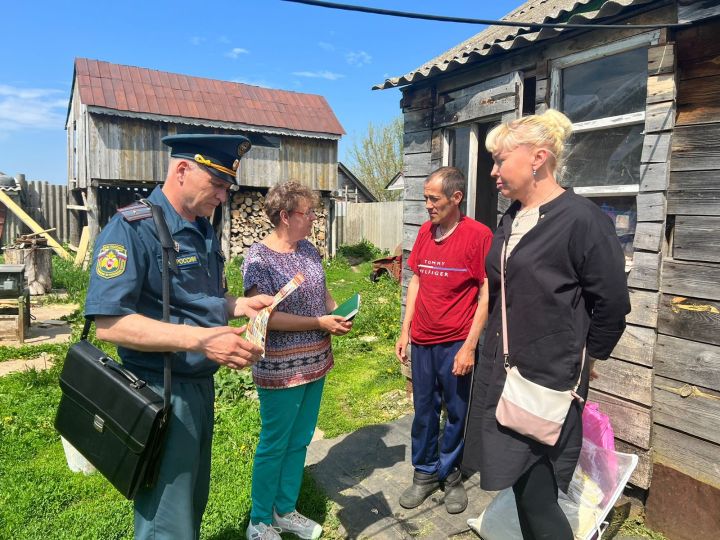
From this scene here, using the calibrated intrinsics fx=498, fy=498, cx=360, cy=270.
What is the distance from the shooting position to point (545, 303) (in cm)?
193

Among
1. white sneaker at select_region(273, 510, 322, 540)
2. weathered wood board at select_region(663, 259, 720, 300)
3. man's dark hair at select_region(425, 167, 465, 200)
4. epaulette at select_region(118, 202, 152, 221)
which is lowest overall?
white sneaker at select_region(273, 510, 322, 540)

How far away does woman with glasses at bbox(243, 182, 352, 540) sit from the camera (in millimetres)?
2672

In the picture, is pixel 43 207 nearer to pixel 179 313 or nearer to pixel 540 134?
pixel 179 313

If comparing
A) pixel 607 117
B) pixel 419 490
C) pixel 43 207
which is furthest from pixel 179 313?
pixel 43 207

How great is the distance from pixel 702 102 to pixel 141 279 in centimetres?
305

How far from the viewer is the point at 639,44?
9.98 ft

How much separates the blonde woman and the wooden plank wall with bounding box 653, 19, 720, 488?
1.25 m

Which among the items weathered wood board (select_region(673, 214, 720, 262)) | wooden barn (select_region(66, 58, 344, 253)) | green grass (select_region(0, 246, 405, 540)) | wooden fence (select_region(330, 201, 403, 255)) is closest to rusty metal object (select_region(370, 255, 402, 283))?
green grass (select_region(0, 246, 405, 540))

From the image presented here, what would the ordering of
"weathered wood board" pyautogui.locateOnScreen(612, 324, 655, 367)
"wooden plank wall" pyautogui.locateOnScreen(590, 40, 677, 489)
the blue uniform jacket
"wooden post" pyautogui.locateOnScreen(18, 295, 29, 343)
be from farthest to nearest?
"wooden post" pyautogui.locateOnScreen(18, 295, 29, 343) → "weathered wood board" pyautogui.locateOnScreen(612, 324, 655, 367) → "wooden plank wall" pyautogui.locateOnScreen(590, 40, 677, 489) → the blue uniform jacket

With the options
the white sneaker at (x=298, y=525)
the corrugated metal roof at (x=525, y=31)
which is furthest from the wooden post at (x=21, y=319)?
the white sneaker at (x=298, y=525)

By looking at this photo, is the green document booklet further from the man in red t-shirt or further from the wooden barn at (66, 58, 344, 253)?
the wooden barn at (66, 58, 344, 253)

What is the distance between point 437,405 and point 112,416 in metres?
2.10

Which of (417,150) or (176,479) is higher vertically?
(417,150)

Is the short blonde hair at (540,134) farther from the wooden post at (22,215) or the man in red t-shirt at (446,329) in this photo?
the wooden post at (22,215)
